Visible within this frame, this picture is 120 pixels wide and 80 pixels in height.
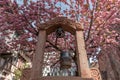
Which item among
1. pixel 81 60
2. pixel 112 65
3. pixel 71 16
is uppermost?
pixel 71 16

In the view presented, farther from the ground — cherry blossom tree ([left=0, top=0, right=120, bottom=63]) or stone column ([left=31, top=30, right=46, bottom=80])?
cherry blossom tree ([left=0, top=0, right=120, bottom=63])

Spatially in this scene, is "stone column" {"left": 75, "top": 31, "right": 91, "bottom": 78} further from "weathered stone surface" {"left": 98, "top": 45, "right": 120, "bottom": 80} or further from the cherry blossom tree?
"weathered stone surface" {"left": 98, "top": 45, "right": 120, "bottom": 80}

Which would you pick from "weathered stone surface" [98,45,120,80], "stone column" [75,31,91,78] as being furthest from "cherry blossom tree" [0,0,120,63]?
"weathered stone surface" [98,45,120,80]

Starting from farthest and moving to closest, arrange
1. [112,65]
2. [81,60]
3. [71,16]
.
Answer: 1. [112,65]
2. [71,16]
3. [81,60]

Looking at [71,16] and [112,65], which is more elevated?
[71,16]

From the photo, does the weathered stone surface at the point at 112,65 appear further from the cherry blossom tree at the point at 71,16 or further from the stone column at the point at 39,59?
the stone column at the point at 39,59

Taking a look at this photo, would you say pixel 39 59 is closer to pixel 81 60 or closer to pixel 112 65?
pixel 81 60

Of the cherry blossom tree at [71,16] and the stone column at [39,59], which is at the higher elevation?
the cherry blossom tree at [71,16]

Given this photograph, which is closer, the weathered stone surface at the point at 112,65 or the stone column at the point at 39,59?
the stone column at the point at 39,59

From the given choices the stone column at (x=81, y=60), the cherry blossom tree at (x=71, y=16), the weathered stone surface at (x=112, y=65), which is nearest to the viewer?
the stone column at (x=81, y=60)

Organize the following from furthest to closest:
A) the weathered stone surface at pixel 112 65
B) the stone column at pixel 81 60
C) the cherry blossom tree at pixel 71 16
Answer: the weathered stone surface at pixel 112 65
the cherry blossom tree at pixel 71 16
the stone column at pixel 81 60

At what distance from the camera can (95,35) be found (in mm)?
6332

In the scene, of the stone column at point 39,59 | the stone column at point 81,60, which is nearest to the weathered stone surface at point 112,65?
the stone column at point 81,60

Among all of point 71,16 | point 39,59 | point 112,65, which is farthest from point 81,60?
point 112,65
